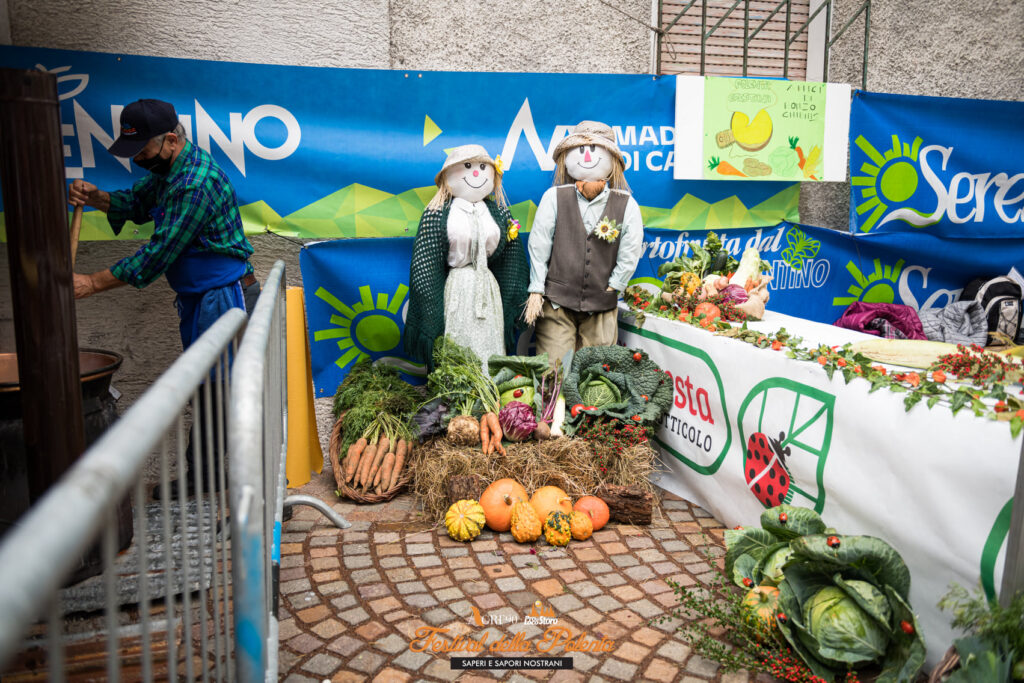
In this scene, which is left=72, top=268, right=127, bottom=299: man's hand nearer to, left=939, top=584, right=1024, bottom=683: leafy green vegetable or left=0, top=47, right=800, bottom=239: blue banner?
left=0, top=47, right=800, bottom=239: blue banner

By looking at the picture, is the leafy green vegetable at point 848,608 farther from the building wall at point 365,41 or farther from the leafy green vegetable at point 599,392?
the building wall at point 365,41

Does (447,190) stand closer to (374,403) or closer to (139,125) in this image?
(374,403)

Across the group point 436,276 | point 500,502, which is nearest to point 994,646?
point 500,502

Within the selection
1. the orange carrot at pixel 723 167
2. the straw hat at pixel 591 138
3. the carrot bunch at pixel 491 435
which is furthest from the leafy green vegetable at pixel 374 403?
the orange carrot at pixel 723 167

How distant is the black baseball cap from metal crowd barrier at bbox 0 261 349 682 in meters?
1.69

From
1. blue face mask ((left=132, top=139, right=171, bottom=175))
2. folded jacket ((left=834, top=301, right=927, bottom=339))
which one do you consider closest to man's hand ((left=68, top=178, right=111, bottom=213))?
blue face mask ((left=132, top=139, right=171, bottom=175))

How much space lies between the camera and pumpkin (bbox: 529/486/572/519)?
3727 millimetres

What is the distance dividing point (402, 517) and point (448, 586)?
86 cm

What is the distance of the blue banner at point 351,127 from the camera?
173 inches

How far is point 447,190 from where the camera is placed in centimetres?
473

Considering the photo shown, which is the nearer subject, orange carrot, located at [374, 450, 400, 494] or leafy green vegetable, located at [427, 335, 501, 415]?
orange carrot, located at [374, 450, 400, 494]

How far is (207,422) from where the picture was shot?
1478 mm

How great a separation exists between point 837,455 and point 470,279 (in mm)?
2489

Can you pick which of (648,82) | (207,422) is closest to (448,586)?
(207,422)
